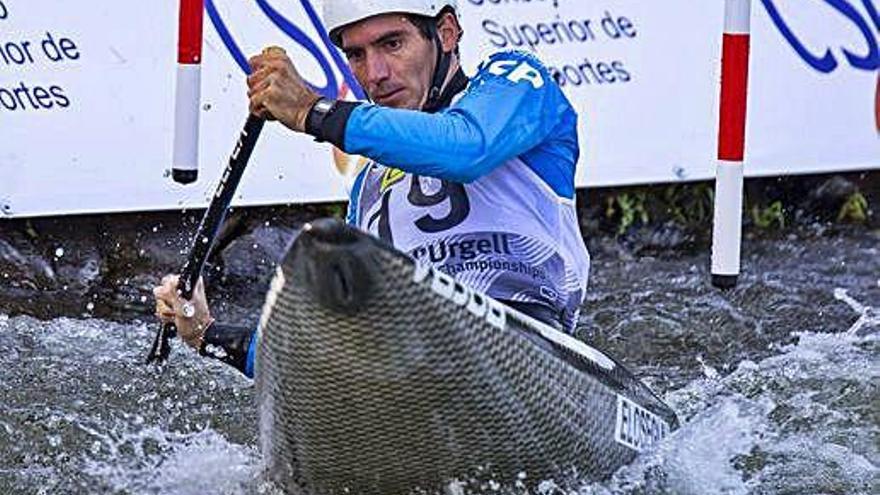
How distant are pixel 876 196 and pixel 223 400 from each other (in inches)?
133

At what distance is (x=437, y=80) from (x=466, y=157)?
0.46 m

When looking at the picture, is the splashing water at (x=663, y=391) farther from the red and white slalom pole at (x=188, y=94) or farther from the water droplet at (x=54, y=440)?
the red and white slalom pole at (x=188, y=94)

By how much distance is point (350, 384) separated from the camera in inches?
162

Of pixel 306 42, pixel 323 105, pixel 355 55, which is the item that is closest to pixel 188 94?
pixel 355 55

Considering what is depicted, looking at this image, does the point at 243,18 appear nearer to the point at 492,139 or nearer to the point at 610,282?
the point at 610,282

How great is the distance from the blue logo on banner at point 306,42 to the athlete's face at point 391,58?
9.27 feet

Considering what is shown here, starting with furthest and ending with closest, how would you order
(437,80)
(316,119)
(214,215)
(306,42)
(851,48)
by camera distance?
1. (851,48)
2. (306,42)
3. (214,215)
4. (437,80)
5. (316,119)

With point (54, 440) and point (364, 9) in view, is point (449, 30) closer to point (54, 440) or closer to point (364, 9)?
point (364, 9)

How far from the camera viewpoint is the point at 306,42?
25.5 feet

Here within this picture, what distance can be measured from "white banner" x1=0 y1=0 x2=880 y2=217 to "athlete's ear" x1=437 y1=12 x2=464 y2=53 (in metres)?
2.76

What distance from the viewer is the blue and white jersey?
462 cm

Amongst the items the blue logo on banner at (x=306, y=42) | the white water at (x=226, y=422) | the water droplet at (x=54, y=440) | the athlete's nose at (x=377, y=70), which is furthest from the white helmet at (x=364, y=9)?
the blue logo on banner at (x=306, y=42)

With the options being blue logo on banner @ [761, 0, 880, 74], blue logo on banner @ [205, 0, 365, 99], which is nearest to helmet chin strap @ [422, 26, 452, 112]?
blue logo on banner @ [205, 0, 365, 99]

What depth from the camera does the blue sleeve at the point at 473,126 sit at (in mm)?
4473
